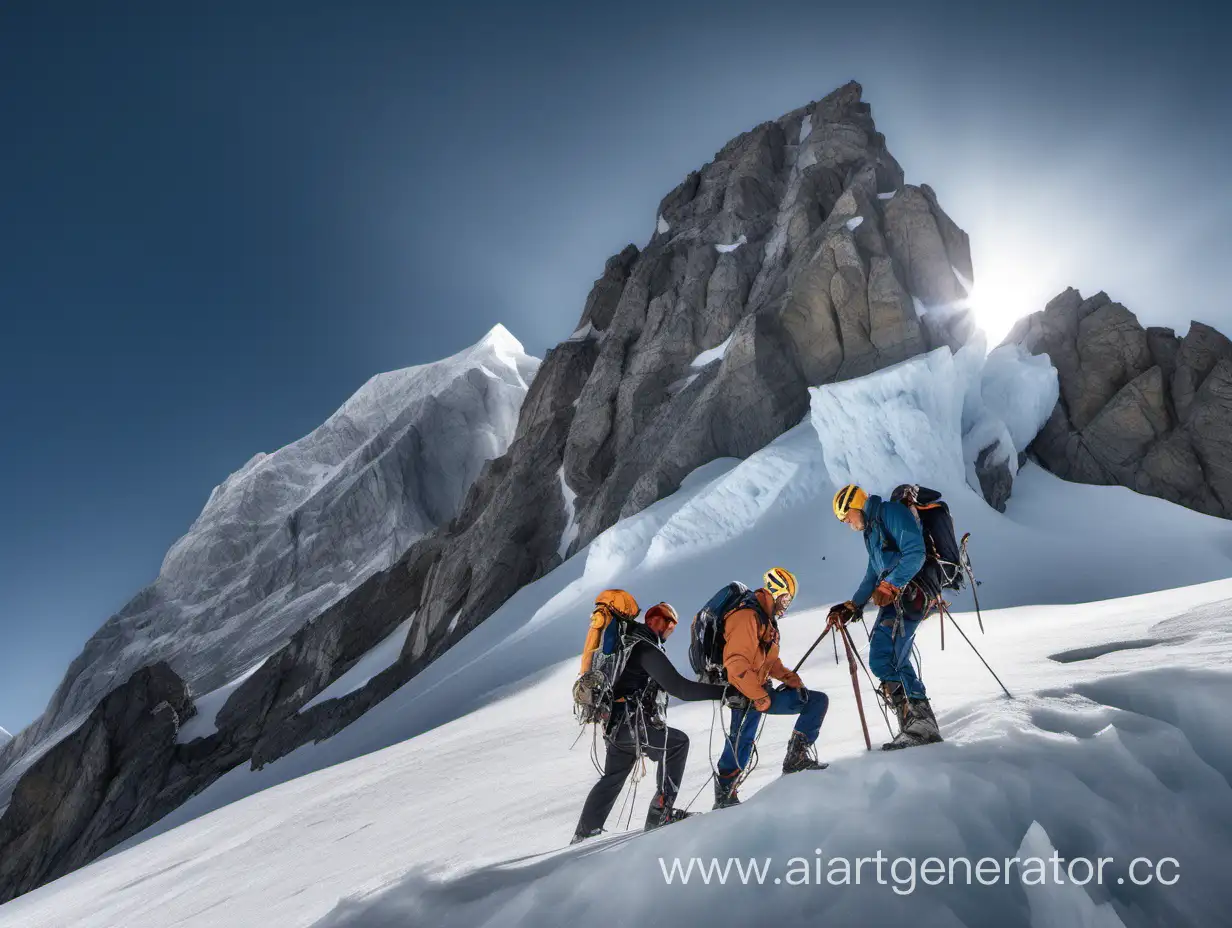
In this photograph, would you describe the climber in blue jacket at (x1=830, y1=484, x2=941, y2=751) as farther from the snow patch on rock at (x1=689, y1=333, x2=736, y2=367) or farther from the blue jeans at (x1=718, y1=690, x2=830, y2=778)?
the snow patch on rock at (x1=689, y1=333, x2=736, y2=367)

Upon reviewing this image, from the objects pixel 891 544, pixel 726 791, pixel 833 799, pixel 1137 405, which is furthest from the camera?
pixel 1137 405

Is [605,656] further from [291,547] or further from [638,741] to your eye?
[291,547]

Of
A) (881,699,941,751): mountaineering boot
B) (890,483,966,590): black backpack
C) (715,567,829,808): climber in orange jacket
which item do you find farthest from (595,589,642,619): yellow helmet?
(890,483,966,590): black backpack

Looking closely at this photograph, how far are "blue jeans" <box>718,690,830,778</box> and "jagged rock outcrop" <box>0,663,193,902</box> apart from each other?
4028 cm

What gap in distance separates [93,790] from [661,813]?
4391cm

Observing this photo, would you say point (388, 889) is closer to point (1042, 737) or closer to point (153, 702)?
point (1042, 737)

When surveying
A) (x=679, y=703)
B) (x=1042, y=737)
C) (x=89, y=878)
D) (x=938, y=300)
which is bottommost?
(x=89, y=878)

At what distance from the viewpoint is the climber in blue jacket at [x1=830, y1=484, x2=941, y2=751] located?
13.2ft

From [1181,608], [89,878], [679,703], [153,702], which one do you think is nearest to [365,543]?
[153,702]

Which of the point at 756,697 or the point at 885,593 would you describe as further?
the point at 885,593

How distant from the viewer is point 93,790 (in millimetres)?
33781

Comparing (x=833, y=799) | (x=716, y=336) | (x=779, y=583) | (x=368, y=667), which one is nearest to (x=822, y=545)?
(x=779, y=583)

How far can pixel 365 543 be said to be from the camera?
6862 cm

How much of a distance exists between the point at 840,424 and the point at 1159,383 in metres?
16.4
